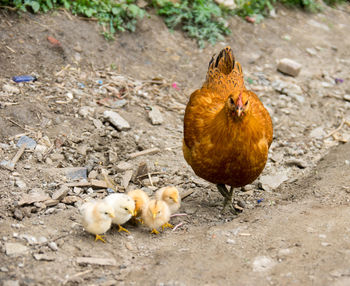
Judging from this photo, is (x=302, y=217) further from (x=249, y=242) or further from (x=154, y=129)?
(x=154, y=129)

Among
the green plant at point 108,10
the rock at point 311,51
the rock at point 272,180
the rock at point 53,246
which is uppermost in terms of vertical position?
the green plant at point 108,10

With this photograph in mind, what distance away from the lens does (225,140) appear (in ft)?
13.5

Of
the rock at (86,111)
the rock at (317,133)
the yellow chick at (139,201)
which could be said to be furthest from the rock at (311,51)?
the yellow chick at (139,201)

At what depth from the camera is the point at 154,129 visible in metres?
6.11

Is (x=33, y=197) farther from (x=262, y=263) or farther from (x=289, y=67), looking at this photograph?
(x=289, y=67)

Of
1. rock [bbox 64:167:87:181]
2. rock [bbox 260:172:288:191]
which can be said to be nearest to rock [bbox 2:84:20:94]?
rock [bbox 64:167:87:181]

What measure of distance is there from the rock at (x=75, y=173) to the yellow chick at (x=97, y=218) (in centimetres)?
109

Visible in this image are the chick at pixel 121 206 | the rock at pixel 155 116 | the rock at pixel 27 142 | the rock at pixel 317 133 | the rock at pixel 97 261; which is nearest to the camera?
the rock at pixel 97 261

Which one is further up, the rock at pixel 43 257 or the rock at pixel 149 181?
the rock at pixel 43 257

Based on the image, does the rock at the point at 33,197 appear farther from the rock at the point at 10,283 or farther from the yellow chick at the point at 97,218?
the rock at the point at 10,283

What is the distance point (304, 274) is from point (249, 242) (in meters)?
0.69

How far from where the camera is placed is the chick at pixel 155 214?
4.06 meters

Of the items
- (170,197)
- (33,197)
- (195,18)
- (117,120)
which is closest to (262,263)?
(170,197)

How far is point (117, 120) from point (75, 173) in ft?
3.75
